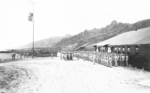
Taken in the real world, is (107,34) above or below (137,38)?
above

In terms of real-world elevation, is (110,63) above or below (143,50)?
below

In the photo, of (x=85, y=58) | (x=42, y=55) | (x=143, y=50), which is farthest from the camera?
(x=42, y=55)

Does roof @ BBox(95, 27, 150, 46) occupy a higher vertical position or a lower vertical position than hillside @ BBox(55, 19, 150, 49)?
lower

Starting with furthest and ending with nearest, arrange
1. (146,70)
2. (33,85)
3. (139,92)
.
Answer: (146,70), (33,85), (139,92)

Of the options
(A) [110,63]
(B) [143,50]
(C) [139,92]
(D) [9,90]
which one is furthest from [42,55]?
(C) [139,92]

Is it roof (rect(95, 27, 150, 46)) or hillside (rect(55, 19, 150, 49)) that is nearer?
roof (rect(95, 27, 150, 46))

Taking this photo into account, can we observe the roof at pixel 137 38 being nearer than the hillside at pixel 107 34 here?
Yes

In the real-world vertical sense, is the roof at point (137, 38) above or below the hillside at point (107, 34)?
below

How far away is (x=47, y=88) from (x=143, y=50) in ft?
43.3

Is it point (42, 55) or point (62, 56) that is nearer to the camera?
point (62, 56)

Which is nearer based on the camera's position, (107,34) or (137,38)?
(137,38)

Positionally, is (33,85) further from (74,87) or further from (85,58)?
(85,58)

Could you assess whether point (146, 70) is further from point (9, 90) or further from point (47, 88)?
point (9, 90)

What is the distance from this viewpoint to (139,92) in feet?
26.1
